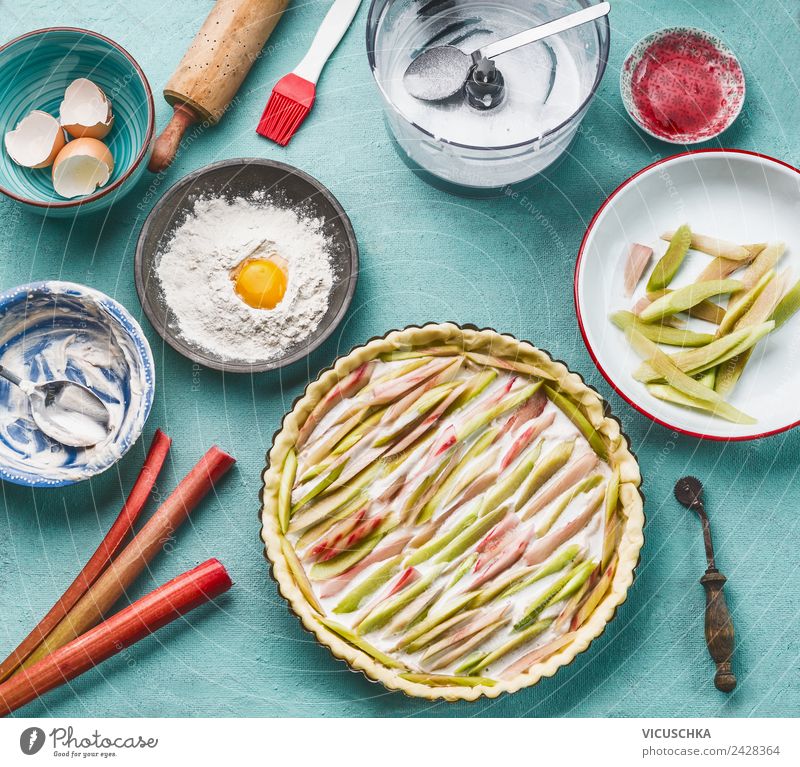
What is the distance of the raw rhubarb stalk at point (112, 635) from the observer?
2.39m

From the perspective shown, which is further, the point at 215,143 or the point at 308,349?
the point at 215,143

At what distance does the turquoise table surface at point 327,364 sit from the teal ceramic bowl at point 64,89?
0.11 m

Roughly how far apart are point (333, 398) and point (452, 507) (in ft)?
1.38

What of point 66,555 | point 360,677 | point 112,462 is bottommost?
point 66,555

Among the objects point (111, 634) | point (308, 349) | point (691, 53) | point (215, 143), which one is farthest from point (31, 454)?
point (691, 53)

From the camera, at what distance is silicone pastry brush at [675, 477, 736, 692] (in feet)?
8.02

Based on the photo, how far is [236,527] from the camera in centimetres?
252

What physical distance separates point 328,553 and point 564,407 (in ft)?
2.35

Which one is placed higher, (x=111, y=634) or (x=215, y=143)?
(x=215, y=143)

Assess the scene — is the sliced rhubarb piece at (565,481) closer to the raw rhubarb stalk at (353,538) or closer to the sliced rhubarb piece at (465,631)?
the sliced rhubarb piece at (465,631)

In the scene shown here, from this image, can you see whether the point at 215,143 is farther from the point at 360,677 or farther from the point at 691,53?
the point at 360,677

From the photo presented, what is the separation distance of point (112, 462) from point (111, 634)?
459 millimetres

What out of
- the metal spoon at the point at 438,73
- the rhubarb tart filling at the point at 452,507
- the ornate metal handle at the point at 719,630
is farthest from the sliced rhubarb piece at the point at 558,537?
the metal spoon at the point at 438,73

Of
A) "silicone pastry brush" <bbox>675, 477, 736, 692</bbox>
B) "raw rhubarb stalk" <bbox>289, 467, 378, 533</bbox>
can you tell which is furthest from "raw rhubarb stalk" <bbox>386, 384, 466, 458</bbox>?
"silicone pastry brush" <bbox>675, 477, 736, 692</bbox>
